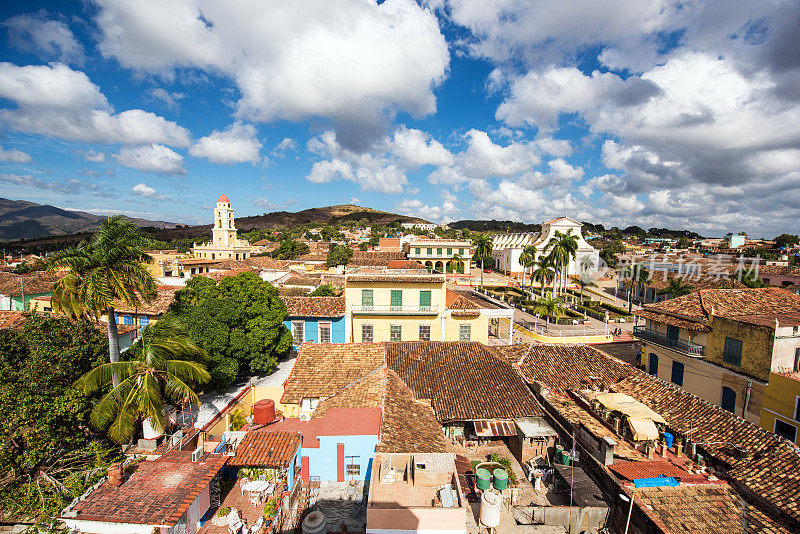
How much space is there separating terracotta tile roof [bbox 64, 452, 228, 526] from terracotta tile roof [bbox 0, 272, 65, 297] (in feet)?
95.6

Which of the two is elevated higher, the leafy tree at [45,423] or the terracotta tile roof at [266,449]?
the leafy tree at [45,423]

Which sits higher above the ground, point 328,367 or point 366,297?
point 366,297

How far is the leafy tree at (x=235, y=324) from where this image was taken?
17.8m

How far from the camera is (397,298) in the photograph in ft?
83.4

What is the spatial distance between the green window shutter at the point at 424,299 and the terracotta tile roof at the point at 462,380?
440 cm

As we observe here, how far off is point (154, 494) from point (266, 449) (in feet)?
11.5

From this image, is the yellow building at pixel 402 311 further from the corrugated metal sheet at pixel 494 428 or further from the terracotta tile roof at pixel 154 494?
the terracotta tile roof at pixel 154 494

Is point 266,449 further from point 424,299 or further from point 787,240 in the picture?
point 787,240

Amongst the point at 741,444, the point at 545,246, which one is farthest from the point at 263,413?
the point at 545,246

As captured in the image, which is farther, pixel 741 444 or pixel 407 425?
pixel 407 425

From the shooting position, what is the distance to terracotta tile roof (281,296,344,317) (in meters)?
25.1

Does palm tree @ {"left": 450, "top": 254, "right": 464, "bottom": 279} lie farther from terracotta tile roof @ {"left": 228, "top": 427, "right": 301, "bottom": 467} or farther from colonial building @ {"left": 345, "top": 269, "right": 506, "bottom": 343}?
terracotta tile roof @ {"left": 228, "top": 427, "right": 301, "bottom": 467}

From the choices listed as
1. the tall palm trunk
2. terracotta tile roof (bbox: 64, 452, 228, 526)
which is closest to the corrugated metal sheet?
terracotta tile roof (bbox: 64, 452, 228, 526)

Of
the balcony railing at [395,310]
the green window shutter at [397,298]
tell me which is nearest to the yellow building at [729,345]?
the balcony railing at [395,310]
